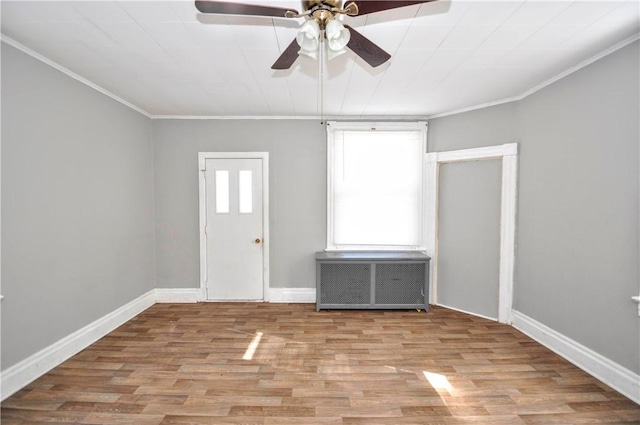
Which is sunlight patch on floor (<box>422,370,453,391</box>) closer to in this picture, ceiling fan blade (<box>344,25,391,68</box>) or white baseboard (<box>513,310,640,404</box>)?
white baseboard (<box>513,310,640,404</box>)

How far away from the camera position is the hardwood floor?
6.31ft

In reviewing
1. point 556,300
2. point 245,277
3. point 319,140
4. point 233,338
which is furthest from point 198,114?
point 556,300

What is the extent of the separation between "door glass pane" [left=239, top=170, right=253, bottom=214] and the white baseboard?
11.4ft

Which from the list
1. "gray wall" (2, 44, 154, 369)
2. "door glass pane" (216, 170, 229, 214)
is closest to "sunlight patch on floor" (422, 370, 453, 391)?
"door glass pane" (216, 170, 229, 214)

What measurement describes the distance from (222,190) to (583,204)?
3.87m

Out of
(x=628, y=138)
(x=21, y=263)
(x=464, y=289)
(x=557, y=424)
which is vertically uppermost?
(x=628, y=138)

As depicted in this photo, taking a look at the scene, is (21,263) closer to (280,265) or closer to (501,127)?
(280,265)

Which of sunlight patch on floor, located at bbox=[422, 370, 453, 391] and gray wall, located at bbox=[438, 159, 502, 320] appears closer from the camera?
sunlight patch on floor, located at bbox=[422, 370, 453, 391]

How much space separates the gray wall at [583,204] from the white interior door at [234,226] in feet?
10.2

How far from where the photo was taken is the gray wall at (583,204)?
2.11 m

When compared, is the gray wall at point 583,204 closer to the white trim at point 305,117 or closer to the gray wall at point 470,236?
the gray wall at point 470,236

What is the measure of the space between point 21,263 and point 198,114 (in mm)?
2475

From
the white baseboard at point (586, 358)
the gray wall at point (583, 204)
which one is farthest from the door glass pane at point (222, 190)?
the white baseboard at point (586, 358)

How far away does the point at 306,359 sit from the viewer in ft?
8.42
